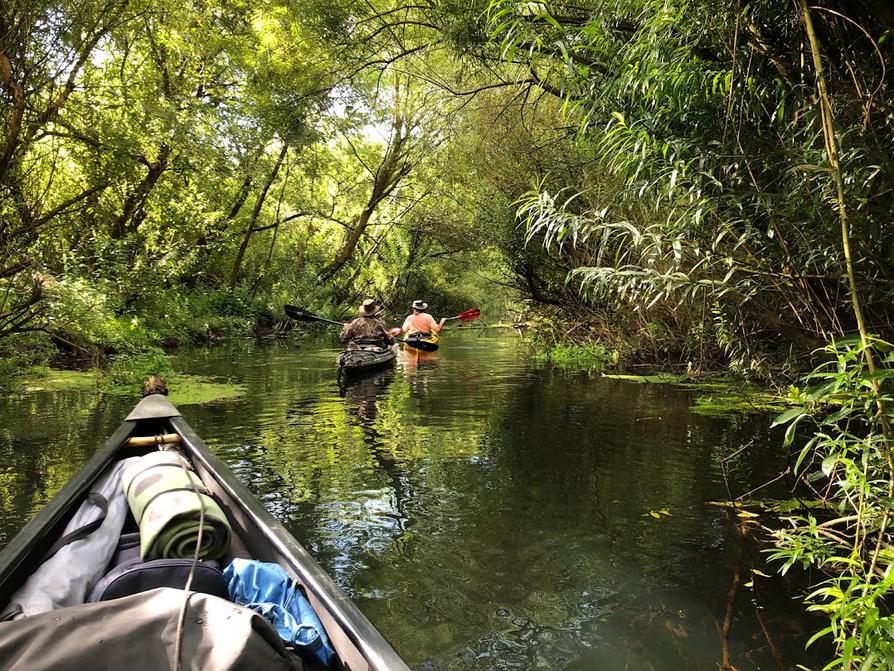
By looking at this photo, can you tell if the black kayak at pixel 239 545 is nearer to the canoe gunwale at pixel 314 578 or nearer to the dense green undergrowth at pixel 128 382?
the canoe gunwale at pixel 314 578

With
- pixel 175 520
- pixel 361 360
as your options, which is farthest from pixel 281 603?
pixel 361 360

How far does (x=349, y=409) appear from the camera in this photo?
24.6 feet

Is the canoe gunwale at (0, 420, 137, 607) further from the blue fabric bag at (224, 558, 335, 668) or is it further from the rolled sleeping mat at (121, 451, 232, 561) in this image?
the blue fabric bag at (224, 558, 335, 668)

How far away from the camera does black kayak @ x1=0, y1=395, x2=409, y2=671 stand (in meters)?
1.56

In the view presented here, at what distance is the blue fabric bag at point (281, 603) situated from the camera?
169 centimetres

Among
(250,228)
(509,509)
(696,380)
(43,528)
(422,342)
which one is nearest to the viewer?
(43,528)

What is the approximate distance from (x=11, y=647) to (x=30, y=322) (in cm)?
697

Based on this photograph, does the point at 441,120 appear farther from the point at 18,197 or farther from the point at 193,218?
the point at 193,218

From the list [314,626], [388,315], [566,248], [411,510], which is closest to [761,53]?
[314,626]

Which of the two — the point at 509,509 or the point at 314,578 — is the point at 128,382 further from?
the point at 314,578

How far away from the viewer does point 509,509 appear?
407cm

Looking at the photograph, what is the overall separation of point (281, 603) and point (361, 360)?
817 centimetres

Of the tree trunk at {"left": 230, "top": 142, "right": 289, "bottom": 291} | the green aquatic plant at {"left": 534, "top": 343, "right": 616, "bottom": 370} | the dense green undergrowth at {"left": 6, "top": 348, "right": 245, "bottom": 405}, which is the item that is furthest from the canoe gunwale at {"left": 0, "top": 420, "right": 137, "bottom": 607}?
the tree trunk at {"left": 230, "top": 142, "right": 289, "bottom": 291}

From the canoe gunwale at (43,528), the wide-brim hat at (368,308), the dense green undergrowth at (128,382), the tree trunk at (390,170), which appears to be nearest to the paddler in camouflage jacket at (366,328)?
the wide-brim hat at (368,308)
